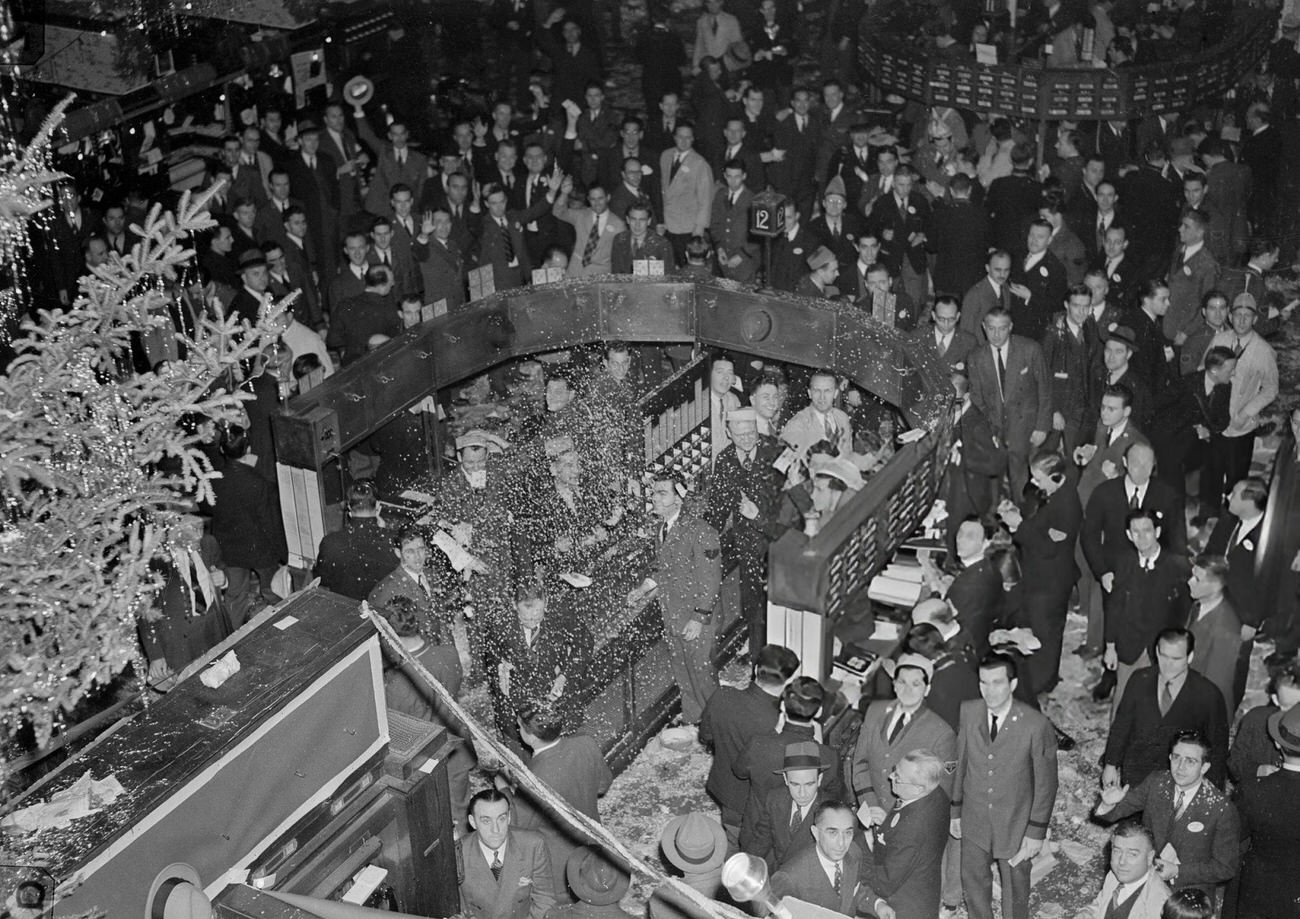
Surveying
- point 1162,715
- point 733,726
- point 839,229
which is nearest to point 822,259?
point 839,229

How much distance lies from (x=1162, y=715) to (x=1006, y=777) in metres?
0.98

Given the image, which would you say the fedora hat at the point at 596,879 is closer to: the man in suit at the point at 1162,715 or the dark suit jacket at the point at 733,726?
the dark suit jacket at the point at 733,726

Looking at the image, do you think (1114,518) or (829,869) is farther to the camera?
(1114,518)

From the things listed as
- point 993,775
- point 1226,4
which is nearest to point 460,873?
point 993,775

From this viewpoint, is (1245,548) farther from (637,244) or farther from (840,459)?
(637,244)

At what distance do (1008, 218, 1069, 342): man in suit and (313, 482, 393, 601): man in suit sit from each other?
4884 mm

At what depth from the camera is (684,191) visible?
13125 mm

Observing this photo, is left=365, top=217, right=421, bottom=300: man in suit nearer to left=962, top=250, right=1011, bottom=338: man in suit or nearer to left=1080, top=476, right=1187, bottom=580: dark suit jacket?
left=962, top=250, right=1011, bottom=338: man in suit

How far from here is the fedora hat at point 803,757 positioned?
255 inches

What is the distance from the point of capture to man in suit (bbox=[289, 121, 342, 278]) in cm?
1326

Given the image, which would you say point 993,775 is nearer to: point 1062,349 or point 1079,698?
point 1079,698

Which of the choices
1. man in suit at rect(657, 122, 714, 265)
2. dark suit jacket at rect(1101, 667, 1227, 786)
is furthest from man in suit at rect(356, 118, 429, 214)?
dark suit jacket at rect(1101, 667, 1227, 786)

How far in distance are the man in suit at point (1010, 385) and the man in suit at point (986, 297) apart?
692 mm

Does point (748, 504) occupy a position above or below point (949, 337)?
below
